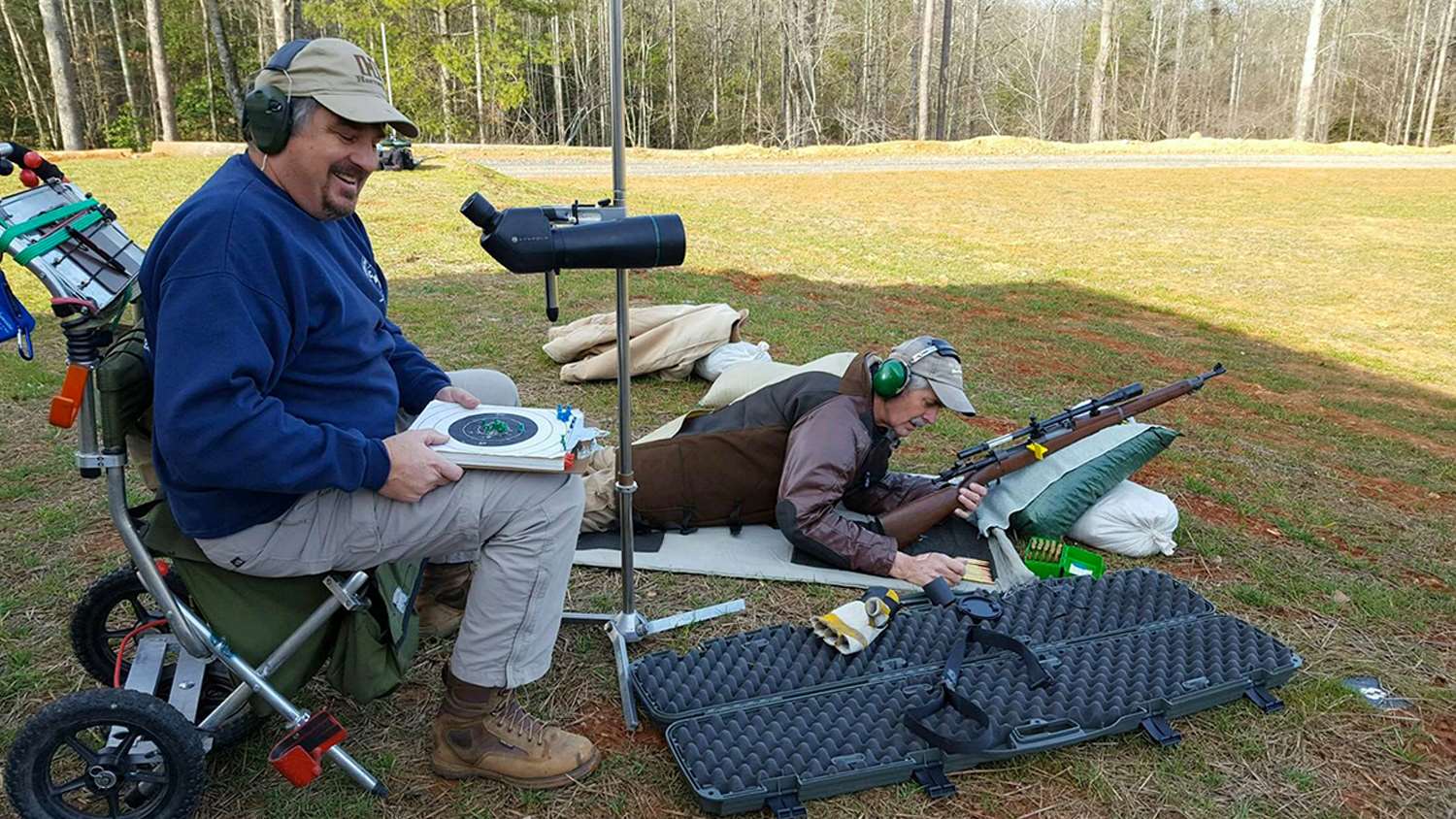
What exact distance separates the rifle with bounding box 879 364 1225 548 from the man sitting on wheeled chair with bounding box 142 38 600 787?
79.9 inches

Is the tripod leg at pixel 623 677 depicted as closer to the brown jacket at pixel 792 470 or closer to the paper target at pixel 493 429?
the brown jacket at pixel 792 470

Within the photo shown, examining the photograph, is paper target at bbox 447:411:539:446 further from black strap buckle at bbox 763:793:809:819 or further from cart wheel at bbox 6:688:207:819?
black strap buckle at bbox 763:793:809:819

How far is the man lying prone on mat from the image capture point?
13.0 ft

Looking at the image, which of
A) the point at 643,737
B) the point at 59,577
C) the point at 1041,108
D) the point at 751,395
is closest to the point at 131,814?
the point at 643,737

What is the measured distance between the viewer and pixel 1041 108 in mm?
56812

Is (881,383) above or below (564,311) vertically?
above

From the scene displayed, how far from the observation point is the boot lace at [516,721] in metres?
2.78

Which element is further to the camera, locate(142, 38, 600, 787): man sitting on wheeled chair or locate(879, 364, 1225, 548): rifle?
locate(879, 364, 1225, 548): rifle

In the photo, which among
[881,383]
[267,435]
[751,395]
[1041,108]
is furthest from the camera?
[1041,108]

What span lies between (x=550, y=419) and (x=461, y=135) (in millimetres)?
38393

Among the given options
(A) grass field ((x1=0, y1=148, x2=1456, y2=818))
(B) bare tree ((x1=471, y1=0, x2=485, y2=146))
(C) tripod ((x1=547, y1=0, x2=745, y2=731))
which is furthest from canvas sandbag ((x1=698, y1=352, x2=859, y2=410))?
(B) bare tree ((x1=471, y1=0, x2=485, y2=146))

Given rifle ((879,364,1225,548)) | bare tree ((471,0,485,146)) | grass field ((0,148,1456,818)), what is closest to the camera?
grass field ((0,148,1456,818))

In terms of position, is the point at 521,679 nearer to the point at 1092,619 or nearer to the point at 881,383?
the point at 881,383

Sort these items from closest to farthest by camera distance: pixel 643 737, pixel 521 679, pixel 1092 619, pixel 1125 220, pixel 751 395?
pixel 521 679
pixel 643 737
pixel 1092 619
pixel 751 395
pixel 1125 220
